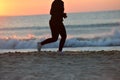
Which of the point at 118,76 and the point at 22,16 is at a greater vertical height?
the point at 118,76

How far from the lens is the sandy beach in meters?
8.19

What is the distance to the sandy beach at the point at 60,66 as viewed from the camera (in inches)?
322

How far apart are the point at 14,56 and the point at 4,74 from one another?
274 centimetres

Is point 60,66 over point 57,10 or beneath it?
beneath

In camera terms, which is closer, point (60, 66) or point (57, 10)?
point (60, 66)

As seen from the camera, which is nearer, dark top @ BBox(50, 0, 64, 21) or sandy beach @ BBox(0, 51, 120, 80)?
sandy beach @ BBox(0, 51, 120, 80)

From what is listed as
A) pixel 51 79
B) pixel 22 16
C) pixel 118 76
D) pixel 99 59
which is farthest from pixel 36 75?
pixel 22 16

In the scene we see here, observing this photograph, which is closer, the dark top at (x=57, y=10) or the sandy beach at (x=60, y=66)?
the sandy beach at (x=60, y=66)

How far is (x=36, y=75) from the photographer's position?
837 centimetres

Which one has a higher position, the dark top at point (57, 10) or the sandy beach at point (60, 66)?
the dark top at point (57, 10)

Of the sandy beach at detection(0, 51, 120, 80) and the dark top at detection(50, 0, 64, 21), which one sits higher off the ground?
the dark top at detection(50, 0, 64, 21)

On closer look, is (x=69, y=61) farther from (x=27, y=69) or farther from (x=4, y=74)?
(x=4, y=74)

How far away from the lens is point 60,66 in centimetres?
931

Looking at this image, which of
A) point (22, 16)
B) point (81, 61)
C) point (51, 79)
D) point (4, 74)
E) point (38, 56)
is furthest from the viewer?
point (22, 16)
